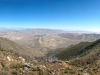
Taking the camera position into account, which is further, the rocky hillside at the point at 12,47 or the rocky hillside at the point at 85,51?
the rocky hillside at the point at 85,51

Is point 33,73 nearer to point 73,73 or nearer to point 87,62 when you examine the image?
point 73,73

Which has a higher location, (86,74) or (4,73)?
(4,73)

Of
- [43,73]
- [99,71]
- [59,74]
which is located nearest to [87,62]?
[99,71]

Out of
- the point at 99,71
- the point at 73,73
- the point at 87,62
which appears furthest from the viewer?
the point at 87,62

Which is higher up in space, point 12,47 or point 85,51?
point 85,51

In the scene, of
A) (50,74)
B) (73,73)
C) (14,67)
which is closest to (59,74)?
(50,74)

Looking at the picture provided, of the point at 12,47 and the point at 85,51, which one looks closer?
the point at 85,51

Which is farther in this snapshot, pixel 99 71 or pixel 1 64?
pixel 99 71

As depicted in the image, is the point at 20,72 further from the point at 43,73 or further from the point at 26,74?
the point at 43,73

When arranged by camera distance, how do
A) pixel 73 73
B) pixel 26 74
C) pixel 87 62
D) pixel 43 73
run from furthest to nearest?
pixel 87 62, pixel 73 73, pixel 43 73, pixel 26 74

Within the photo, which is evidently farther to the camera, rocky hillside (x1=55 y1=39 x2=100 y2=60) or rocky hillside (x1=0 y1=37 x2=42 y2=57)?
rocky hillside (x1=55 y1=39 x2=100 y2=60)
